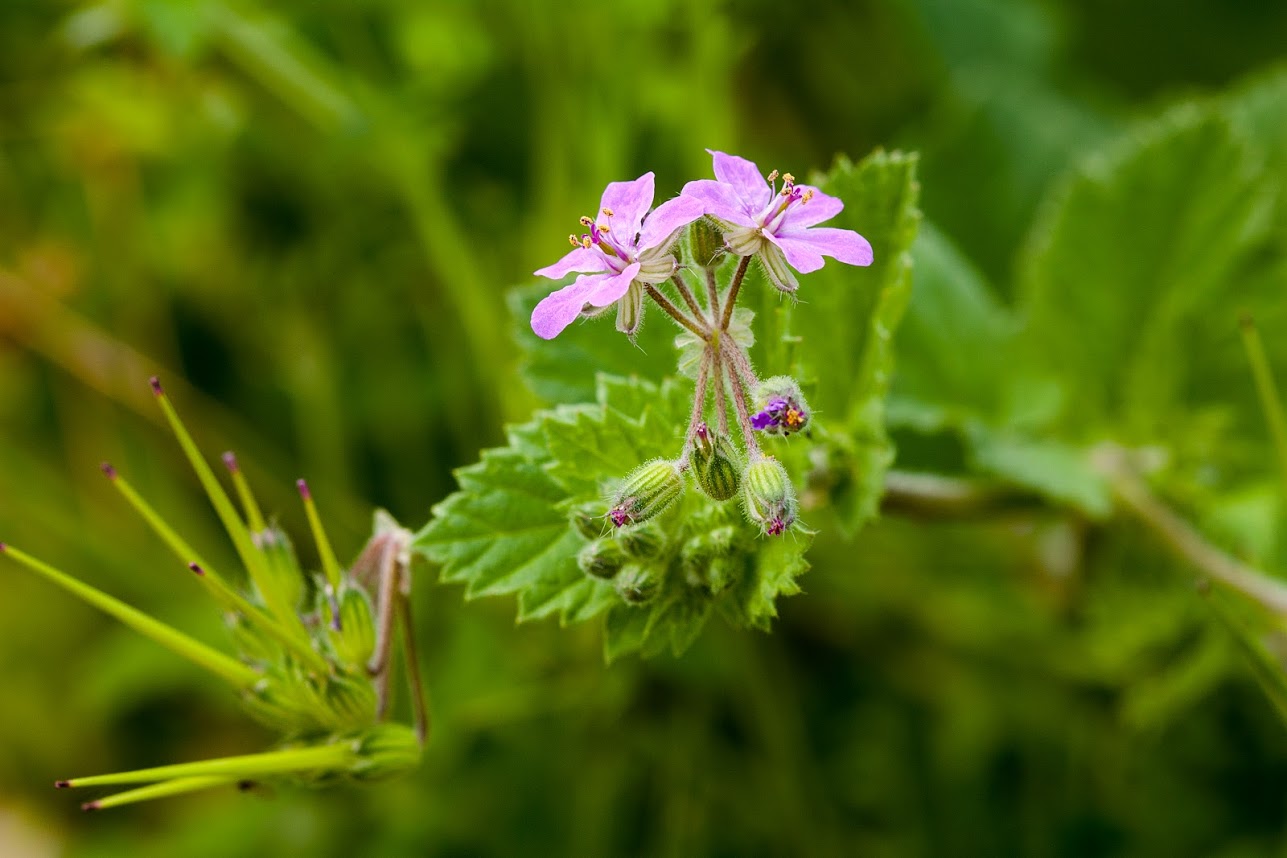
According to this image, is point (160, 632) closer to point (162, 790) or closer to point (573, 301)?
point (162, 790)

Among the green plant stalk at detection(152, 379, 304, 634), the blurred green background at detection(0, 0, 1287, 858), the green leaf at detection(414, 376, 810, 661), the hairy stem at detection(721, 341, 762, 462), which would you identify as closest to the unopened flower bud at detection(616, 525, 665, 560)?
the green leaf at detection(414, 376, 810, 661)

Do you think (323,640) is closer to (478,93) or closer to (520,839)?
(520,839)

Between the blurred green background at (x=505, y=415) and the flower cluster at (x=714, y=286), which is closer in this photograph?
the flower cluster at (x=714, y=286)

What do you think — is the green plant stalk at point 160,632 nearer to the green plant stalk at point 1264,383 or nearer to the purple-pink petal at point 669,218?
the purple-pink petal at point 669,218

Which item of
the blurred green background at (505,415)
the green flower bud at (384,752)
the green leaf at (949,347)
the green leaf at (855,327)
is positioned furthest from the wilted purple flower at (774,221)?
the blurred green background at (505,415)

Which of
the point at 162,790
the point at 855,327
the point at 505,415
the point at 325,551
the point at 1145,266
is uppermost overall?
the point at 1145,266

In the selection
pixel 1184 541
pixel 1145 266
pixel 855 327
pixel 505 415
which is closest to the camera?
pixel 855 327

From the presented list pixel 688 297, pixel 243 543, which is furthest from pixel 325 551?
pixel 688 297
